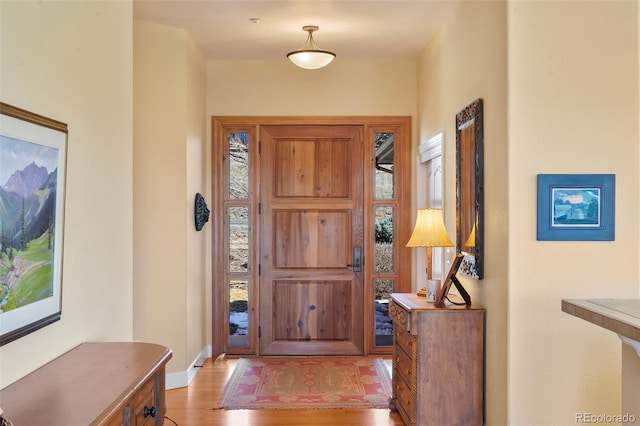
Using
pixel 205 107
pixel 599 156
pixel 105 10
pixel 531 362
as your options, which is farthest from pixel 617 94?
pixel 205 107

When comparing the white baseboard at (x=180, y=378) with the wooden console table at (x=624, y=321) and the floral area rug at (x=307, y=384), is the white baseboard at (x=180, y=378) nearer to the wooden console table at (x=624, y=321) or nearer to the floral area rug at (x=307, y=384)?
the floral area rug at (x=307, y=384)

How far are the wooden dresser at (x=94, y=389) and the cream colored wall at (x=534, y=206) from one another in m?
1.83

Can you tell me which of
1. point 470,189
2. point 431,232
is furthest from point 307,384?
point 470,189

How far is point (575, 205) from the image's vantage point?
306cm

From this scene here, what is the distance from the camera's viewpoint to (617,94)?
306 centimetres

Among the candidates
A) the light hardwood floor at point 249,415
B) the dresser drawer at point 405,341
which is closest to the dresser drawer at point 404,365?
the dresser drawer at point 405,341

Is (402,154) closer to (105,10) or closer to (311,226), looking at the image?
(311,226)

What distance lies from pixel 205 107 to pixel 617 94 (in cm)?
370

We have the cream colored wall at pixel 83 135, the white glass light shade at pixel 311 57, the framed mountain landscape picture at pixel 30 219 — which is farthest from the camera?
the white glass light shade at pixel 311 57

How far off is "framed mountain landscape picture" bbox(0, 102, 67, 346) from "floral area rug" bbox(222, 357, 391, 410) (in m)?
2.31

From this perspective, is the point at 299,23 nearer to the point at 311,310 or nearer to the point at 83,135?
the point at 83,135

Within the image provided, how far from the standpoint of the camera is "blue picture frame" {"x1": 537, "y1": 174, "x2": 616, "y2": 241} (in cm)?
305

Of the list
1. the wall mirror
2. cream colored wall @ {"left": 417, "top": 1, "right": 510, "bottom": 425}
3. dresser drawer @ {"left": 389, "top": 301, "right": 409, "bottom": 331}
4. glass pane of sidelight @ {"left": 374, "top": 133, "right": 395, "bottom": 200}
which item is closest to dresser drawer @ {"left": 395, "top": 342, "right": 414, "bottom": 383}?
dresser drawer @ {"left": 389, "top": 301, "right": 409, "bottom": 331}

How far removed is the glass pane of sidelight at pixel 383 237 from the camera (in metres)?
5.74
